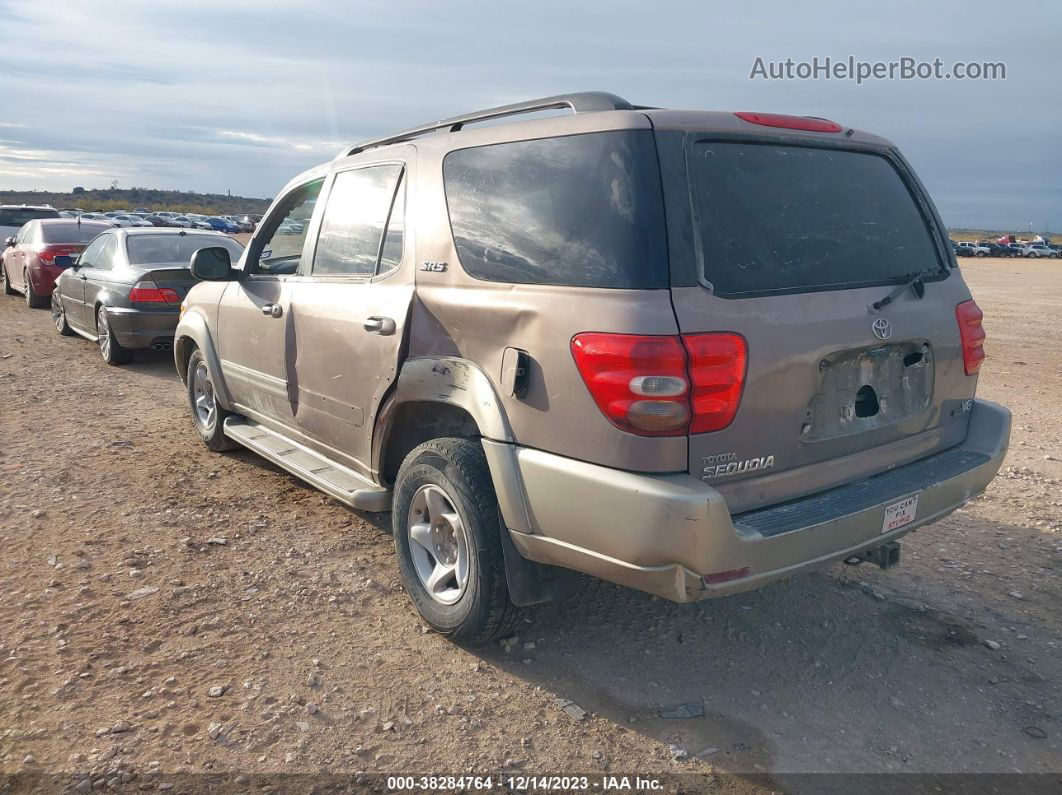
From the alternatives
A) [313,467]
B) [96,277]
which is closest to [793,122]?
[313,467]

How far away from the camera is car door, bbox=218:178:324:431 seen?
4.85 meters

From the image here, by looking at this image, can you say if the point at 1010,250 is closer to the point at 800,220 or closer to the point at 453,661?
the point at 800,220

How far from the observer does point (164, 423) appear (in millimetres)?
7176

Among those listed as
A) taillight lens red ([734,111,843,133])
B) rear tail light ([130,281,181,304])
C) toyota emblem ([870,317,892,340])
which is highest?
taillight lens red ([734,111,843,133])

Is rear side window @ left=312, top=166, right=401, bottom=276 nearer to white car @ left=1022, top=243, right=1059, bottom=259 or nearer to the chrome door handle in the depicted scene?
the chrome door handle

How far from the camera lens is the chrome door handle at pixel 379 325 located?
12.4ft

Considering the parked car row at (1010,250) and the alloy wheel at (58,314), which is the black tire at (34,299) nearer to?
the alloy wheel at (58,314)

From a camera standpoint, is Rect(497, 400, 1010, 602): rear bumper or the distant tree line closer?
Rect(497, 400, 1010, 602): rear bumper

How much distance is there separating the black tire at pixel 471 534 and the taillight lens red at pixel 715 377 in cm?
94

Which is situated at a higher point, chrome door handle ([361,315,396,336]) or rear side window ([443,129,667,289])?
rear side window ([443,129,667,289])

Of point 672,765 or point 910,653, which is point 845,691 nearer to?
point 910,653

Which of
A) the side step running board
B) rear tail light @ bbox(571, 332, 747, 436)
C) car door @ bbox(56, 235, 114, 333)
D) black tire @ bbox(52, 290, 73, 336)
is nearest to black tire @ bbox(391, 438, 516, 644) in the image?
the side step running board

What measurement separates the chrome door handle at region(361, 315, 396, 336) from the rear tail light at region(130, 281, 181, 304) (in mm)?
6230

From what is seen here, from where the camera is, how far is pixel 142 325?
9.29 meters
